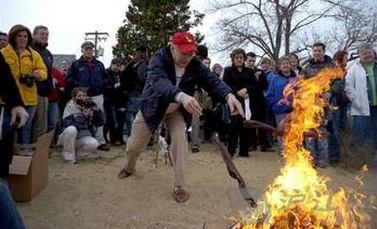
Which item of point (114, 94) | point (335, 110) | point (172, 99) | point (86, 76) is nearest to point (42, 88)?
point (86, 76)

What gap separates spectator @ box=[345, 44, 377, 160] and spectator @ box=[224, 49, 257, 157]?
1.61 m

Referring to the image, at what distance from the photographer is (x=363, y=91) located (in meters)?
7.99

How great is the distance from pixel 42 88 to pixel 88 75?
1.30 metres

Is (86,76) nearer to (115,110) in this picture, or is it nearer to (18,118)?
(115,110)

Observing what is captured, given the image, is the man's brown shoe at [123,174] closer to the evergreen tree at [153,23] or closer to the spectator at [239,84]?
the spectator at [239,84]

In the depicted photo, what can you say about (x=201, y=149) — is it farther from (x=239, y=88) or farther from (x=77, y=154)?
(x=77, y=154)

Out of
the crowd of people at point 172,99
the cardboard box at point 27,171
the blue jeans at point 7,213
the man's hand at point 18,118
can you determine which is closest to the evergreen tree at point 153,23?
the crowd of people at point 172,99

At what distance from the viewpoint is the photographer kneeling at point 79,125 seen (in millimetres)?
7691

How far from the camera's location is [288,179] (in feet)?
13.8

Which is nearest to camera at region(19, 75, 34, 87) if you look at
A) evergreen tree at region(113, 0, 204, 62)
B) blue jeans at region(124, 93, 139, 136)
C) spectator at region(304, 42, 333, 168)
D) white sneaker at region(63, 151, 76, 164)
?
white sneaker at region(63, 151, 76, 164)

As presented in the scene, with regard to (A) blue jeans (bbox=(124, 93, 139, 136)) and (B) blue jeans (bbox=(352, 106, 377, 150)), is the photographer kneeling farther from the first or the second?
(B) blue jeans (bbox=(352, 106, 377, 150))

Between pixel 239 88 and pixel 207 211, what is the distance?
3.26m

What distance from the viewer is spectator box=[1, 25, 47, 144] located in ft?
21.9

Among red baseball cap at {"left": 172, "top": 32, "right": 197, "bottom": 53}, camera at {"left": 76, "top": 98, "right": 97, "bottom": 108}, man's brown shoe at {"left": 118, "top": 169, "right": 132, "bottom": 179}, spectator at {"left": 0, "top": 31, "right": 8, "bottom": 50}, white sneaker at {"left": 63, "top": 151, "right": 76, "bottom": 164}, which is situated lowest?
man's brown shoe at {"left": 118, "top": 169, "right": 132, "bottom": 179}
